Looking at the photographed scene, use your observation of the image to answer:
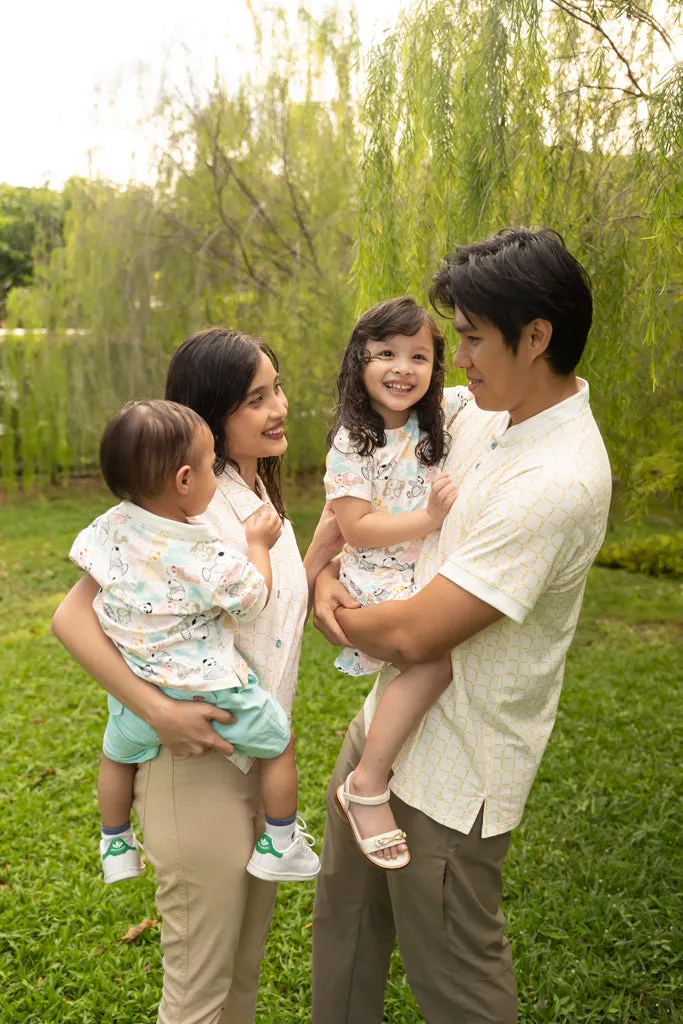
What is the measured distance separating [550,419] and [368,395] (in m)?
0.63

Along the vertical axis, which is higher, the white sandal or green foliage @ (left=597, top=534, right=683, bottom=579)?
the white sandal

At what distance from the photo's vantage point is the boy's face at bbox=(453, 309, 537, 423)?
1.67 meters

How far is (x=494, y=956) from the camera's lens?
72.3 inches

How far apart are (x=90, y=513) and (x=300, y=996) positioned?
912cm

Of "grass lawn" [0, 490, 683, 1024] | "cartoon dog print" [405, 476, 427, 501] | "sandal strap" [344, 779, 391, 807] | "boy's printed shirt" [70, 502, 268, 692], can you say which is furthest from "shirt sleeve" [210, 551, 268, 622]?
"grass lawn" [0, 490, 683, 1024]

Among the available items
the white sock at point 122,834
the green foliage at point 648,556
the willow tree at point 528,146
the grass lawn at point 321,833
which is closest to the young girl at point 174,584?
the white sock at point 122,834

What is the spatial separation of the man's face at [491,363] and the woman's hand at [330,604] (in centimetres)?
58

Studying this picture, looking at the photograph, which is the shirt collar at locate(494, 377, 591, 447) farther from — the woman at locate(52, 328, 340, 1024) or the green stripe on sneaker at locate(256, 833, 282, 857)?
the green stripe on sneaker at locate(256, 833, 282, 857)

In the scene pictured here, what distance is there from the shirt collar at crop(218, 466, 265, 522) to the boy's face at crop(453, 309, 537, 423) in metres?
0.51

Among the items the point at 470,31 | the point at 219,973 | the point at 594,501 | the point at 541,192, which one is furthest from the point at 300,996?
the point at 470,31

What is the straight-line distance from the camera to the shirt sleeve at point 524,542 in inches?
62.7

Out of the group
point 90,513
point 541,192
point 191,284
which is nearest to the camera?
point 541,192

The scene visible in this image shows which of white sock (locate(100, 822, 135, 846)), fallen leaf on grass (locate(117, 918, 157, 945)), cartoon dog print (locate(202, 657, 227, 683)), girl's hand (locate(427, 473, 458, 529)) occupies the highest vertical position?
girl's hand (locate(427, 473, 458, 529))

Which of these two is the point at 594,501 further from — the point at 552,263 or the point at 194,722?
the point at 194,722
